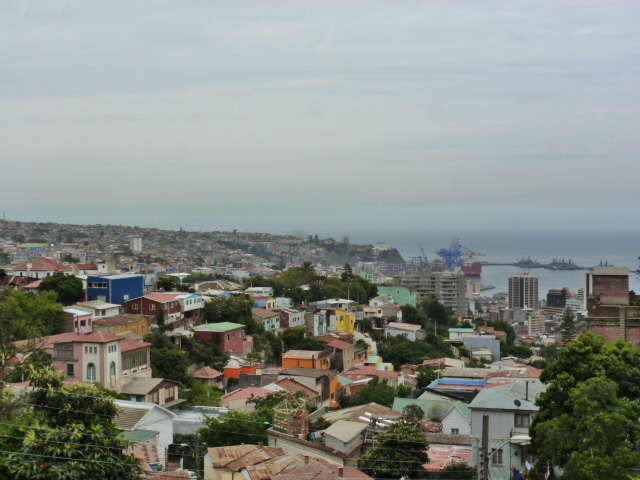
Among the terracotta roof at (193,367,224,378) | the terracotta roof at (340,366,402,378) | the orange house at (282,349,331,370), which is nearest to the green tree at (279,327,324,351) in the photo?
the orange house at (282,349,331,370)

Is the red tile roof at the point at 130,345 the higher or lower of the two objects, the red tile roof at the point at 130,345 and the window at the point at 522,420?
the higher

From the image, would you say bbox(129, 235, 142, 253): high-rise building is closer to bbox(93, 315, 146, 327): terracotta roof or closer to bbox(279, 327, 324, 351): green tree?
bbox(279, 327, 324, 351): green tree

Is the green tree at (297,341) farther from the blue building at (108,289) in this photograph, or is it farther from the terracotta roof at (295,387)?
the terracotta roof at (295,387)

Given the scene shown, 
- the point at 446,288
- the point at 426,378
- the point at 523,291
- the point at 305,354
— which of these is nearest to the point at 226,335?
the point at 305,354

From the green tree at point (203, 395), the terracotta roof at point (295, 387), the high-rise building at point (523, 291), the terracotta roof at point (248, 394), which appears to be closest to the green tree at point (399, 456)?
the terracotta roof at point (248, 394)

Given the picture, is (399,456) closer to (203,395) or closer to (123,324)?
(203,395)

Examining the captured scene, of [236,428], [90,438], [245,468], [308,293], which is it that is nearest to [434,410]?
[236,428]
